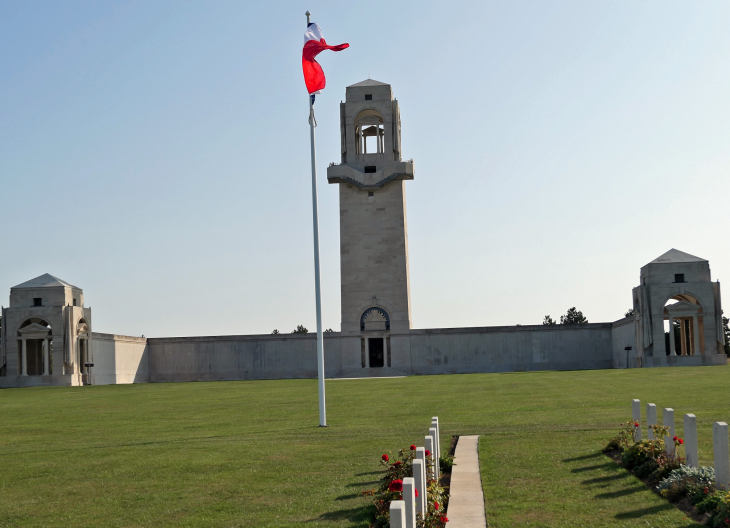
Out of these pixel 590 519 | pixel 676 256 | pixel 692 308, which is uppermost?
pixel 676 256

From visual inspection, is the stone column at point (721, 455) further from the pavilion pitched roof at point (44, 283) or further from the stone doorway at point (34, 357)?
the stone doorway at point (34, 357)

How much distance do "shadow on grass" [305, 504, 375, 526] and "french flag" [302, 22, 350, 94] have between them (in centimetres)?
1755

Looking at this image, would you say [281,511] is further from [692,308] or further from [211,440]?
[692,308]

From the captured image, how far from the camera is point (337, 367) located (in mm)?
71500

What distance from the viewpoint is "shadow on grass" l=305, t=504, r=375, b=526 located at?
1124cm

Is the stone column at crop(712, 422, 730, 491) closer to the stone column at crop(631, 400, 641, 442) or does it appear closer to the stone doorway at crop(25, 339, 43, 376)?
the stone column at crop(631, 400, 641, 442)

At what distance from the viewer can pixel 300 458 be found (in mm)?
17062

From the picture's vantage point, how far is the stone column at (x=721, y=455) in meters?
10.3

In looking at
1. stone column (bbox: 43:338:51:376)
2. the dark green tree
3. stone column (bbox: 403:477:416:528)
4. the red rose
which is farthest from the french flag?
the dark green tree

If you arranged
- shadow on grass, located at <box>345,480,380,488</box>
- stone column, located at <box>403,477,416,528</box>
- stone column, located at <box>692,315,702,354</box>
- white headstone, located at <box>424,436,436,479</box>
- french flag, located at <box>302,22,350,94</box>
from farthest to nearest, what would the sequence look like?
1. stone column, located at <box>692,315,702,354</box>
2. french flag, located at <box>302,22,350,94</box>
3. shadow on grass, located at <box>345,480,380,488</box>
4. white headstone, located at <box>424,436,436,479</box>
5. stone column, located at <box>403,477,416,528</box>

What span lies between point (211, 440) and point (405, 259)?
53.0 m

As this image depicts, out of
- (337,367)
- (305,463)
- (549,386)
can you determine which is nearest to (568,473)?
(305,463)

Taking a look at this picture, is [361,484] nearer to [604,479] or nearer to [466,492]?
[466,492]

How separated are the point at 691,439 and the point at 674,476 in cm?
73
